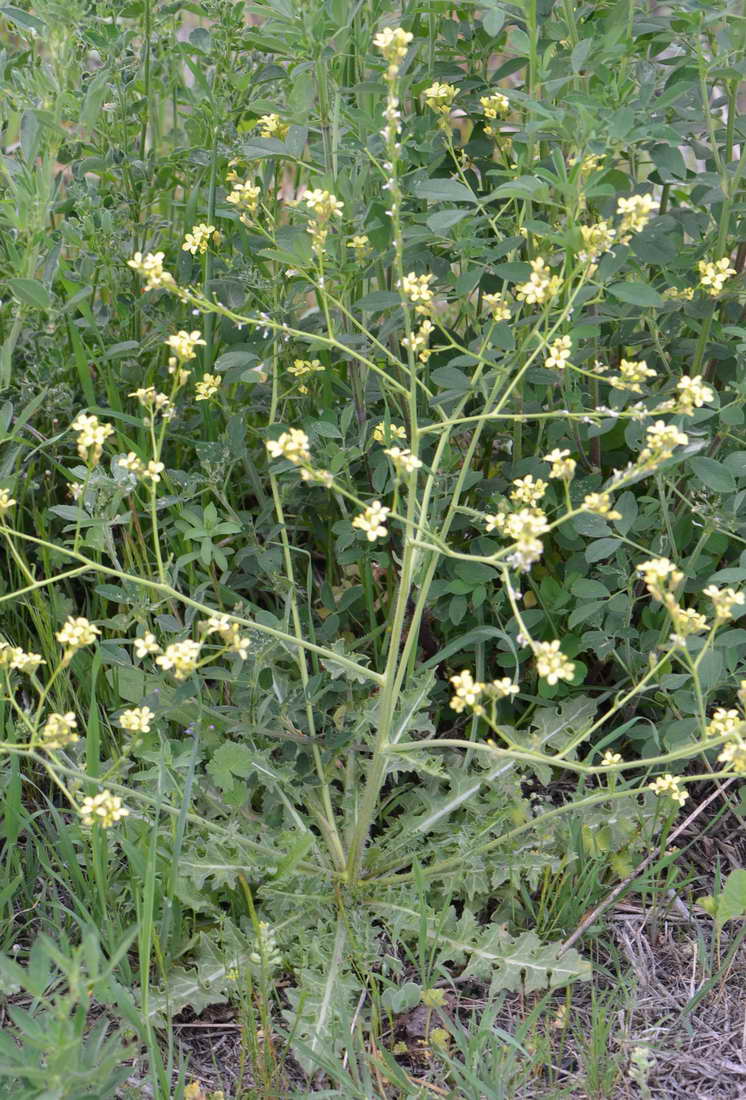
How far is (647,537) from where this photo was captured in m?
2.36

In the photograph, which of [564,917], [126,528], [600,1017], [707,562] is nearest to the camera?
[600,1017]

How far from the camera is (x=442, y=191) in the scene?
76.9 inches

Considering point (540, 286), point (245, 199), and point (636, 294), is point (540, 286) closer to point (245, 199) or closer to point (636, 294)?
point (636, 294)

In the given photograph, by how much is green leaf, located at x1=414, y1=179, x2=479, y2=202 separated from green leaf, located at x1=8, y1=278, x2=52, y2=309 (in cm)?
68

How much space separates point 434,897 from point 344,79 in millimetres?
1693

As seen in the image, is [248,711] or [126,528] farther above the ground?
[126,528]

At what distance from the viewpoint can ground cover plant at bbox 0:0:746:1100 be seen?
183 cm

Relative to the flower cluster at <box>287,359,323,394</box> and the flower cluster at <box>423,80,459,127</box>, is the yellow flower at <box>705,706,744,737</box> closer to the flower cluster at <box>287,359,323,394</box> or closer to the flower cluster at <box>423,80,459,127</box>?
the flower cluster at <box>287,359,323,394</box>

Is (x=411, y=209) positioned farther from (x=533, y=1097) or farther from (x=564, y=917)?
(x=533, y=1097)

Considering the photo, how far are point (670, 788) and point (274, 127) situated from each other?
57.9 inches

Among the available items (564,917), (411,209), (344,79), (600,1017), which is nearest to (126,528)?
(411,209)

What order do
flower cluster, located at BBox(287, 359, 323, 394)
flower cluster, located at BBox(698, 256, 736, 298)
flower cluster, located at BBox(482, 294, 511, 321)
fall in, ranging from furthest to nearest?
flower cluster, located at BBox(287, 359, 323, 394) → flower cluster, located at BBox(698, 256, 736, 298) → flower cluster, located at BBox(482, 294, 511, 321)

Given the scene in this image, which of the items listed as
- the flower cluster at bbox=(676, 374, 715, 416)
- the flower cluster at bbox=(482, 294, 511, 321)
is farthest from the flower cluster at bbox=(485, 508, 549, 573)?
the flower cluster at bbox=(482, 294, 511, 321)

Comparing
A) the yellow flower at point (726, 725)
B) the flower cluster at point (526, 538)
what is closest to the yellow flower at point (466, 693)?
the flower cluster at point (526, 538)
